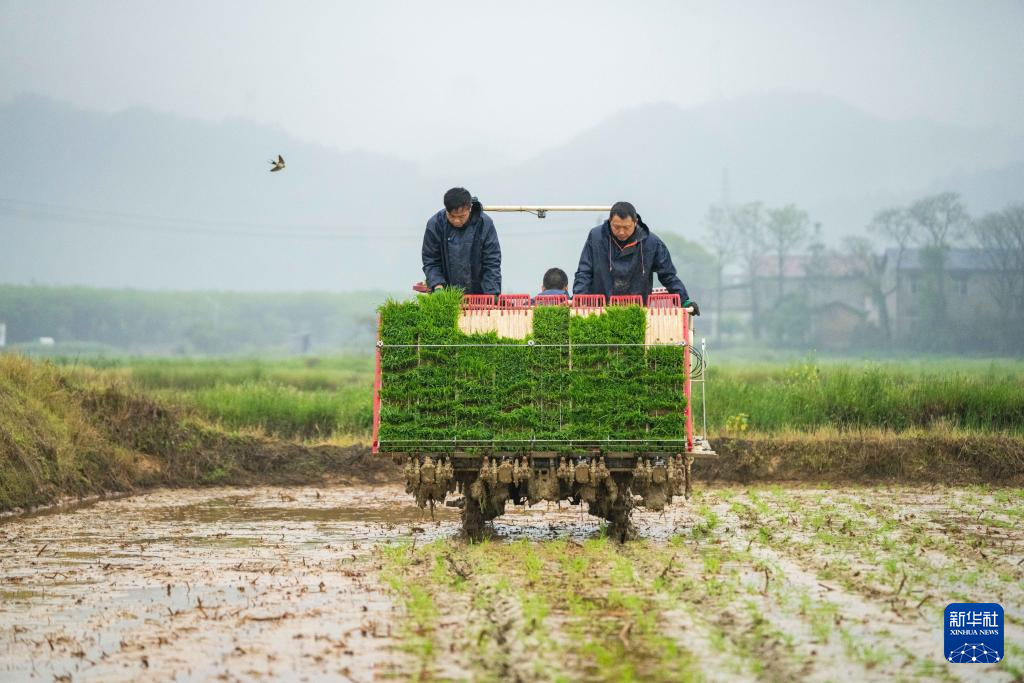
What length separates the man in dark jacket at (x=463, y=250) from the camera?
12242 mm

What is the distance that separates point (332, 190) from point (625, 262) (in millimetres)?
148938

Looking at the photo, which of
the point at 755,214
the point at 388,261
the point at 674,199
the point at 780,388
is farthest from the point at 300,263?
the point at 780,388

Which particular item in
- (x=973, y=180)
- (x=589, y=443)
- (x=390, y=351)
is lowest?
(x=589, y=443)

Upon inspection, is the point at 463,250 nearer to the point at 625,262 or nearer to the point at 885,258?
the point at 625,262

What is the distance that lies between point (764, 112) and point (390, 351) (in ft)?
552

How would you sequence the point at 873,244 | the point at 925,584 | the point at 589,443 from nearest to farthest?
the point at 925,584 → the point at 589,443 → the point at 873,244

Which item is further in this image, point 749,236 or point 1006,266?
point 749,236

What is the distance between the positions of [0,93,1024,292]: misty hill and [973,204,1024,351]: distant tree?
37.5 meters

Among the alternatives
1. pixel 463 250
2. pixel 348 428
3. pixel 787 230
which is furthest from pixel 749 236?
pixel 463 250

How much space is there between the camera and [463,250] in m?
12.3

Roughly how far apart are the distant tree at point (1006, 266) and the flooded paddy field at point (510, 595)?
60.1 meters

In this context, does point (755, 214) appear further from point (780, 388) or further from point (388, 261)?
point (780, 388)

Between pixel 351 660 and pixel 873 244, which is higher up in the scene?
pixel 873 244

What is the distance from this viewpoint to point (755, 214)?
90.9m
